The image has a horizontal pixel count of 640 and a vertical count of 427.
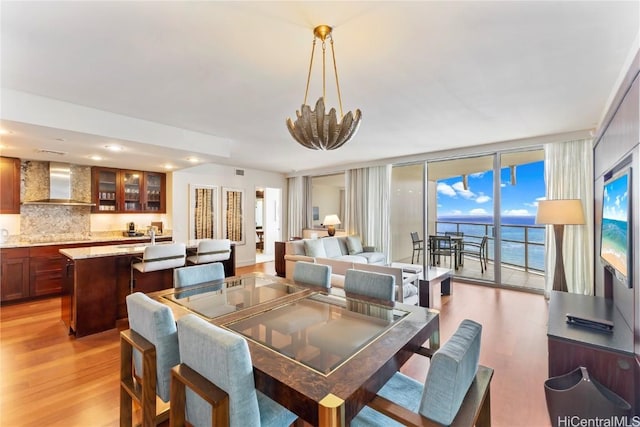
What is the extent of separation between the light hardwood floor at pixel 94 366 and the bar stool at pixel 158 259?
77 centimetres

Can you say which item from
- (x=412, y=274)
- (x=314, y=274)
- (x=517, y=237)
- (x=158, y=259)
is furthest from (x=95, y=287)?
(x=517, y=237)

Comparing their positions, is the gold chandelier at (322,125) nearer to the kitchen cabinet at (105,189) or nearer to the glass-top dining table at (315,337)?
the glass-top dining table at (315,337)

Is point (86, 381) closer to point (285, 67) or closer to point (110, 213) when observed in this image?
point (285, 67)

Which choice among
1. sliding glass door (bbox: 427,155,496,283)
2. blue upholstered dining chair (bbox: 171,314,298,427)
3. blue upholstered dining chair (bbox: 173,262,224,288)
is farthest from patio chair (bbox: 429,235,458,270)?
blue upholstered dining chair (bbox: 171,314,298,427)

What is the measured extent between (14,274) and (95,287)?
83.2 inches

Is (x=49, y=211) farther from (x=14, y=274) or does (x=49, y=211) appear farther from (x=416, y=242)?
(x=416, y=242)

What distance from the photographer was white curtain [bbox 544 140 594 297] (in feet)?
13.2

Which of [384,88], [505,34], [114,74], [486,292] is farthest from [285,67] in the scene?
[486,292]

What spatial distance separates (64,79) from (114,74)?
1.59 ft

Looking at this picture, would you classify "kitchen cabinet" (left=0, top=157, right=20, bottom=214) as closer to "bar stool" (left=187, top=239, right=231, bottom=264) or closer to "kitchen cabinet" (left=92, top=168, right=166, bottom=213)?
"kitchen cabinet" (left=92, top=168, right=166, bottom=213)

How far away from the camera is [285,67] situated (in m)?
2.32

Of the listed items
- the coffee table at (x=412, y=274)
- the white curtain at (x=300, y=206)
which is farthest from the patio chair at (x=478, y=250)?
the white curtain at (x=300, y=206)

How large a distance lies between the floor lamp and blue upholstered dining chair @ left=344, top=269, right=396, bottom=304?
8.52 feet

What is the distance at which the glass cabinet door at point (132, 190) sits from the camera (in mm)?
5650
